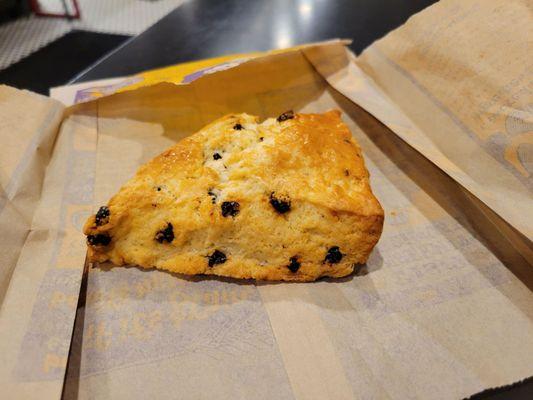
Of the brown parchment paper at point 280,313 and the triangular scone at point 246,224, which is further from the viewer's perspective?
the triangular scone at point 246,224

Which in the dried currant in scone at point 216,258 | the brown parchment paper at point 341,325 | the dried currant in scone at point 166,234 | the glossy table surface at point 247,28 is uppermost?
the glossy table surface at point 247,28

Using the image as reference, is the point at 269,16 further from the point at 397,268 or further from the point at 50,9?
the point at 50,9

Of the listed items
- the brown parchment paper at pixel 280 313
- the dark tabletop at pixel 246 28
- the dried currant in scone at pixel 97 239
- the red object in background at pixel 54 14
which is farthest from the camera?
the red object in background at pixel 54 14

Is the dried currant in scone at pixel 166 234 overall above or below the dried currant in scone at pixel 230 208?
below

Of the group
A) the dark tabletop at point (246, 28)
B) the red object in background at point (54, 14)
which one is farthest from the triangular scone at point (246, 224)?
the red object in background at point (54, 14)

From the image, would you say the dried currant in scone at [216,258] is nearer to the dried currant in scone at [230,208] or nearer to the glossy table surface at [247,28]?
the dried currant in scone at [230,208]

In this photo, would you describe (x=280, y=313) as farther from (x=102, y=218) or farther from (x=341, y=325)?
(x=102, y=218)

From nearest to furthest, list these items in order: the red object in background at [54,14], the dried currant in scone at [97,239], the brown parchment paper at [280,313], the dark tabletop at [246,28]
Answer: the brown parchment paper at [280,313]
the dried currant in scone at [97,239]
the dark tabletop at [246,28]
the red object in background at [54,14]
